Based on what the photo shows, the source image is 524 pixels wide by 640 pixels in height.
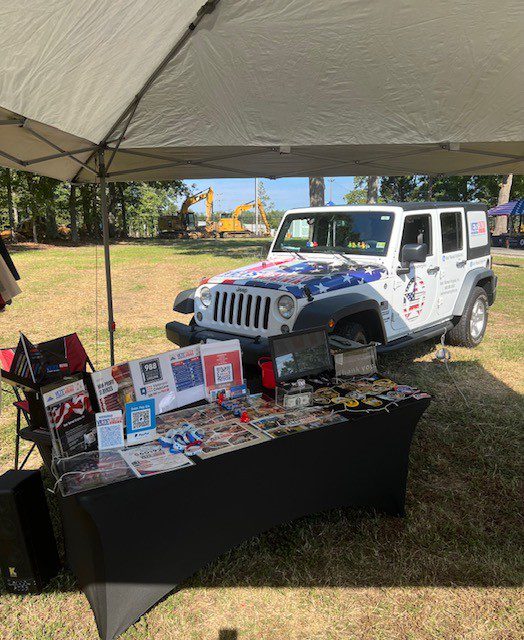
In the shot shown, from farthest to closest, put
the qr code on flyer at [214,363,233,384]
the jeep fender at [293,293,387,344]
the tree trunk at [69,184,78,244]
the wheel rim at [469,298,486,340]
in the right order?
the tree trunk at [69,184,78,244] → the wheel rim at [469,298,486,340] → the jeep fender at [293,293,387,344] → the qr code on flyer at [214,363,233,384]

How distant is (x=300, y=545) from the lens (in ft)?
9.26

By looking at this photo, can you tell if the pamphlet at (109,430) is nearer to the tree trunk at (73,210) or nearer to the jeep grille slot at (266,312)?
the jeep grille slot at (266,312)

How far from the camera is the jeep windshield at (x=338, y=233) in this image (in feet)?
17.5

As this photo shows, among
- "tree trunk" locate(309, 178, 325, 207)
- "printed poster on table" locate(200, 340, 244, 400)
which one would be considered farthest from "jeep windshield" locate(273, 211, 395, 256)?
"tree trunk" locate(309, 178, 325, 207)

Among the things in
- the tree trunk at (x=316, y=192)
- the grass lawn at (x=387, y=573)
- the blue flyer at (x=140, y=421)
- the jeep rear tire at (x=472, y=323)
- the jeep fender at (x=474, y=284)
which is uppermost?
the tree trunk at (x=316, y=192)

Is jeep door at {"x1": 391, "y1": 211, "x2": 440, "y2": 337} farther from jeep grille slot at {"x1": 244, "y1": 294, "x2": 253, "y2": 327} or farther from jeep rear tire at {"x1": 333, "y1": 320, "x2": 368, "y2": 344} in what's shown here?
jeep grille slot at {"x1": 244, "y1": 294, "x2": 253, "y2": 327}

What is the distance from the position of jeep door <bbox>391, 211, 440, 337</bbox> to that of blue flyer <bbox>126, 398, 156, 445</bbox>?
3303 mm

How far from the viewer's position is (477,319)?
683cm

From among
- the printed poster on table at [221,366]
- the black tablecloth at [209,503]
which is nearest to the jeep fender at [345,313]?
the printed poster on table at [221,366]

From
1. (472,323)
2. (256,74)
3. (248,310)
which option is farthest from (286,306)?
(472,323)

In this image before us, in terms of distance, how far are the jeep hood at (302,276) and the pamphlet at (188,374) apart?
1.71 m

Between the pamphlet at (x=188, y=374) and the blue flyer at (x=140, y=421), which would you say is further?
the pamphlet at (x=188, y=374)

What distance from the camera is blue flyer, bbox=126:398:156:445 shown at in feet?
7.85

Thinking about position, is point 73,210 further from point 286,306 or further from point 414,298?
point 286,306
